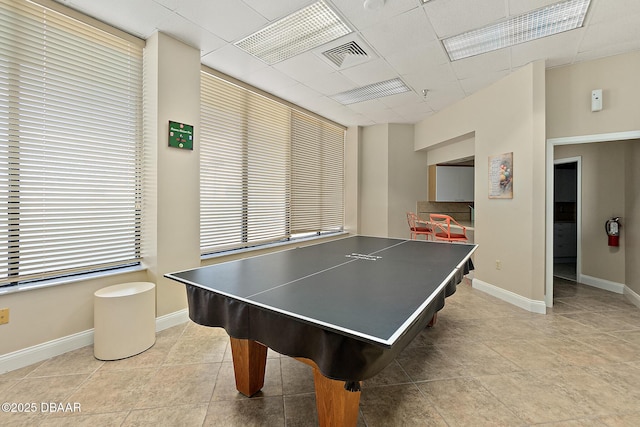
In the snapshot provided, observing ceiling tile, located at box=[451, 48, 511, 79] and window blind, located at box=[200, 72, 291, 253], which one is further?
window blind, located at box=[200, 72, 291, 253]

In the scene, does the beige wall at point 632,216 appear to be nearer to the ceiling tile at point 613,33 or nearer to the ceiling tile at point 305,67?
the ceiling tile at point 613,33

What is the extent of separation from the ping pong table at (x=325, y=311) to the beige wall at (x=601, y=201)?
374 cm

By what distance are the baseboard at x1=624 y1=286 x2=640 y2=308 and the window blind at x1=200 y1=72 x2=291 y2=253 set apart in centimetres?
491

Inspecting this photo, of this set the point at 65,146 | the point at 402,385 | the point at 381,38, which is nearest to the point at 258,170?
the point at 65,146

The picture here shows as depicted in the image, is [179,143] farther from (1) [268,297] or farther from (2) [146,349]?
(1) [268,297]

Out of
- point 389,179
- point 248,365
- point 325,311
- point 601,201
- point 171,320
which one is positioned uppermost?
point 389,179

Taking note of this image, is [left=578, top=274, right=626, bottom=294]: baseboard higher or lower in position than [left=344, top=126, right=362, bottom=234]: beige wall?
lower

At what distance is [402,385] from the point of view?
2.08 m

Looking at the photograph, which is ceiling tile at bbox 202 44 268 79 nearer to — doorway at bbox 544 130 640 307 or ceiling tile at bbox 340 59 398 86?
ceiling tile at bbox 340 59 398 86

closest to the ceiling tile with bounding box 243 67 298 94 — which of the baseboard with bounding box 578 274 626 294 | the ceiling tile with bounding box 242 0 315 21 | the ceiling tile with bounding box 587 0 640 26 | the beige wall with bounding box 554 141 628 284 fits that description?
the ceiling tile with bounding box 242 0 315 21

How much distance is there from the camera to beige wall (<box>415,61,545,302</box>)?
136 inches

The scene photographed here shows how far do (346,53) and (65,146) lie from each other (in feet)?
9.78

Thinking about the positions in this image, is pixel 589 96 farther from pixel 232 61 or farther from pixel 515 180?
pixel 232 61

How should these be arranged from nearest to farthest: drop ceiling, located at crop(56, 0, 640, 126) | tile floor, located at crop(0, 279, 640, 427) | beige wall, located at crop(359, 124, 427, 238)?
tile floor, located at crop(0, 279, 640, 427) < drop ceiling, located at crop(56, 0, 640, 126) < beige wall, located at crop(359, 124, 427, 238)
